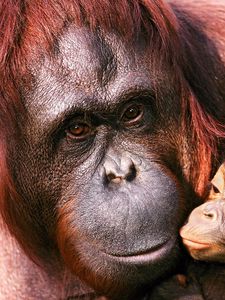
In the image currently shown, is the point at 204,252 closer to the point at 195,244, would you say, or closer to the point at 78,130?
the point at 195,244

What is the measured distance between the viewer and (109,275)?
321 centimetres

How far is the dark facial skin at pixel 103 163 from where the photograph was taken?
3.13 metres

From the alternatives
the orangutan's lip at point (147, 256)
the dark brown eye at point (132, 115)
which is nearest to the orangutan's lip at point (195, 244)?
the orangutan's lip at point (147, 256)

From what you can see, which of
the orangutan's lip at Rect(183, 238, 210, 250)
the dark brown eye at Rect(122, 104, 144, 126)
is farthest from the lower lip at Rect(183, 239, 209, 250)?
the dark brown eye at Rect(122, 104, 144, 126)

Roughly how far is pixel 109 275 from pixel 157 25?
40.8 inches

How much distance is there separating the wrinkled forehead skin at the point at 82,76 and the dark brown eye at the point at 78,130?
8 cm

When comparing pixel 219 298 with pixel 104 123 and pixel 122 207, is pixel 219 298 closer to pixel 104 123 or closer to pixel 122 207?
pixel 122 207

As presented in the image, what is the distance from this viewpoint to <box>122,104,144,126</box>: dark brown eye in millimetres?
3318

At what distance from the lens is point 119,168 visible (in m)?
3.19

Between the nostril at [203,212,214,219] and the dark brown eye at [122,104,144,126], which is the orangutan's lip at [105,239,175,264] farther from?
the dark brown eye at [122,104,144,126]

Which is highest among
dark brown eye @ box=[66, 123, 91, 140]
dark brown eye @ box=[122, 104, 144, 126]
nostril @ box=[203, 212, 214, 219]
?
dark brown eye @ box=[122, 104, 144, 126]

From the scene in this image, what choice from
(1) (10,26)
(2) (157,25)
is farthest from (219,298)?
(1) (10,26)

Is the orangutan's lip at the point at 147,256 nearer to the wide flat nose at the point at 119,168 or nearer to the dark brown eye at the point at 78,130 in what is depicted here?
the wide flat nose at the point at 119,168

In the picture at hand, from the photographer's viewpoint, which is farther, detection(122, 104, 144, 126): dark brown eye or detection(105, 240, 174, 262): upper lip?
detection(122, 104, 144, 126): dark brown eye
